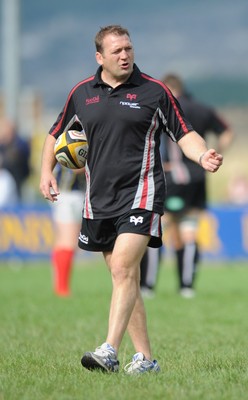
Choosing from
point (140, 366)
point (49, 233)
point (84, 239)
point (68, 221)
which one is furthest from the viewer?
point (49, 233)

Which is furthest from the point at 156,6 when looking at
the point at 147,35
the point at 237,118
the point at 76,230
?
the point at 76,230

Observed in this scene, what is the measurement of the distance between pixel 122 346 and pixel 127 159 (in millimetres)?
2085

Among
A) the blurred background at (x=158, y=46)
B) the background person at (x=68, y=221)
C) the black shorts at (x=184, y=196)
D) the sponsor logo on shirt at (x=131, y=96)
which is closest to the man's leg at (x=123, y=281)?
the sponsor logo on shirt at (x=131, y=96)

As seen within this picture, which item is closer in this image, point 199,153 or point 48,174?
point 199,153

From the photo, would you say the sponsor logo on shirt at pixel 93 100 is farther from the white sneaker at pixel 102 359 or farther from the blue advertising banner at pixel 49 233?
the blue advertising banner at pixel 49 233

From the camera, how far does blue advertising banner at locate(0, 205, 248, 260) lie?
63.7ft

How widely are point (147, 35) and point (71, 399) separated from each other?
144ft

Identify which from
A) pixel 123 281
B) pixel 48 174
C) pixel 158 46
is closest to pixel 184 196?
pixel 48 174

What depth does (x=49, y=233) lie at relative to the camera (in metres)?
19.5

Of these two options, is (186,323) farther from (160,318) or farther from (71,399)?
(71,399)

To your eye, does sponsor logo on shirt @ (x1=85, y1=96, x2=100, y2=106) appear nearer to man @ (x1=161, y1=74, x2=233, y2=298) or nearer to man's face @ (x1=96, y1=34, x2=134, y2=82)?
man's face @ (x1=96, y1=34, x2=134, y2=82)

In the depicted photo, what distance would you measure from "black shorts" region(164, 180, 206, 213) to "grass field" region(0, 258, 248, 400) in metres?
0.97

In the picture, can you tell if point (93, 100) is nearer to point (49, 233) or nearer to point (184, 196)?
point (184, 196)

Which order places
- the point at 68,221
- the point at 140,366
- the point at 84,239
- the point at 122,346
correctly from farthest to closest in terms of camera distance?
the point at 68,221 < the point at 122,346 < the point at 84,239 < the point at 140,366
